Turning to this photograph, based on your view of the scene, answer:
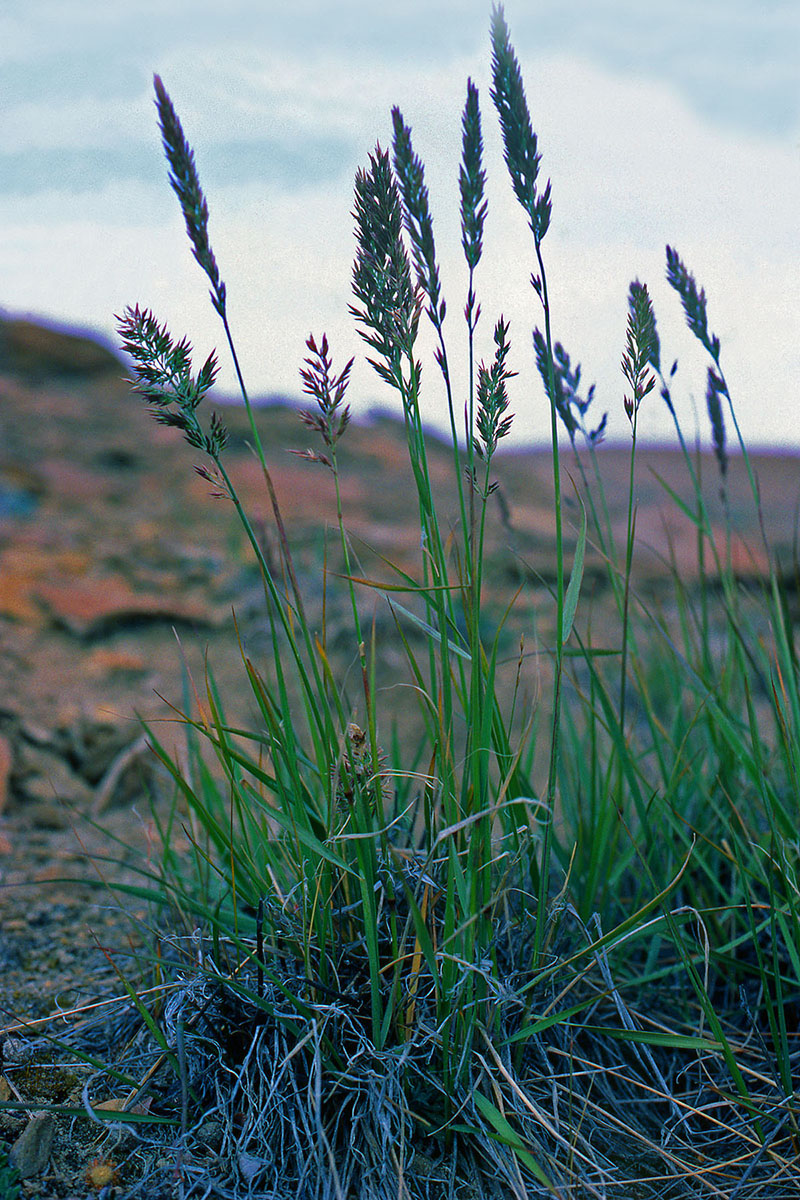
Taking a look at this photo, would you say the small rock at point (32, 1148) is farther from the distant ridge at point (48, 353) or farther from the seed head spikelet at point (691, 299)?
the distant ridge at point (48, 353)

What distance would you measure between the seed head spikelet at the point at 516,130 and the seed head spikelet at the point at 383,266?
0.14 m

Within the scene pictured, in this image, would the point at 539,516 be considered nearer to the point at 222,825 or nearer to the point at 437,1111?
the point at 222,825

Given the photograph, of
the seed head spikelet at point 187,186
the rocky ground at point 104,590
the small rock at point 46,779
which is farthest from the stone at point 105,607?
the seed head spikelet at point 187,186

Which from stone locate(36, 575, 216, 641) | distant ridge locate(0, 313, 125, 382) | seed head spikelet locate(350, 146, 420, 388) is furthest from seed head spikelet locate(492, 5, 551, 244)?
distant ridge locate(0, 313, 125, 382)

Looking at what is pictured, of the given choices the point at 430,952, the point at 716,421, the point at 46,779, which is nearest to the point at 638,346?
the point at 716,421

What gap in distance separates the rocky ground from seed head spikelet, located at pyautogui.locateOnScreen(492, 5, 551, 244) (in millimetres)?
404

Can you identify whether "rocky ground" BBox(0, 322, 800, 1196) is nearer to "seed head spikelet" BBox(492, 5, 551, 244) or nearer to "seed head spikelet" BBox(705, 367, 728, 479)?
"seed head spikelet" BBox(705, 367, 728, 479)

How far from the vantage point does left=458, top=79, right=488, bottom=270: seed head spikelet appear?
2.73 ft

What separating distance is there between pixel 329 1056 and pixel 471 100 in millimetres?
1063

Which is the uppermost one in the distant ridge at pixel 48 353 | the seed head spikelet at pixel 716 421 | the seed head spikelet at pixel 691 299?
the distant ridge at pixel 48 353

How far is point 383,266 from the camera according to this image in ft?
2.59

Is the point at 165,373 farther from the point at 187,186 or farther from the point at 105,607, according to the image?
the point at 105,607

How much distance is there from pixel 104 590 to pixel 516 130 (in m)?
2.43

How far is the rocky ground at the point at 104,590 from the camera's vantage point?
121 centimetres
